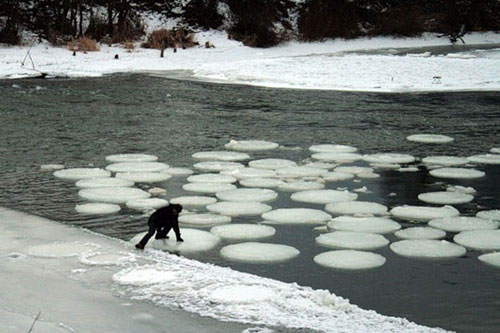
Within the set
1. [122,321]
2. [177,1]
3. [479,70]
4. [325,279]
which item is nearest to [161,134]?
[325,279]

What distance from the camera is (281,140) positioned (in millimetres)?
12883

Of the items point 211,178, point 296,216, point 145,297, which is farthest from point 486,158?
point 145,297

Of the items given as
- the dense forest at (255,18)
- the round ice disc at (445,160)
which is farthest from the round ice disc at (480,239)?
the dense forest at (255,18)

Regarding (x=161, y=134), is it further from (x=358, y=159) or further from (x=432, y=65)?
(x=432, y=65)

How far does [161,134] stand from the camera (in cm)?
1348

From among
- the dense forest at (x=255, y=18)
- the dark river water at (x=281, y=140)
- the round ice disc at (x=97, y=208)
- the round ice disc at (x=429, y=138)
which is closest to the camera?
the dark river water at (x=281, y=140)

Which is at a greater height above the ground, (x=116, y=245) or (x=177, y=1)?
(x=177, y=1)

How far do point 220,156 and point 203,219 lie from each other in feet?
11.1

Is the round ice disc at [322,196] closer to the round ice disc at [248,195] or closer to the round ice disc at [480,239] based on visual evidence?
the round ice disc at [248,195]

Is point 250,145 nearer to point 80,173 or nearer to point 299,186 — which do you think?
point 299,186

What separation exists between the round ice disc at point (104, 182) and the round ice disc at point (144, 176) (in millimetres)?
158

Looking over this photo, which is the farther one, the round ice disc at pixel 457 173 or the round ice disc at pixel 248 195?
the round ice disc at pixel 457 173

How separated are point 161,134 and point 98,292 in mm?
7768

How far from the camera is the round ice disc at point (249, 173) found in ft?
33.6
